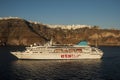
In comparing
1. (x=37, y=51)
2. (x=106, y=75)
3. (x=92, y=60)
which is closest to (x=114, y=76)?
(x=106, y=75)

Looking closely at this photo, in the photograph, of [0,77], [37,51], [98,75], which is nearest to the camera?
[0,77]

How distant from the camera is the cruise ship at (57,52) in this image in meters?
85.0

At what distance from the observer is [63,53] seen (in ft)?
286

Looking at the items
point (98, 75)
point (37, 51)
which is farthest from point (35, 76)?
point (37, 51)

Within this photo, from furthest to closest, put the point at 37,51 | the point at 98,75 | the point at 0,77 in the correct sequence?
the point at 37,51, the point at 98,75, the point at 0,77

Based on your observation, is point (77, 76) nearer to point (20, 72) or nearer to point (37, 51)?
point (20, 72)

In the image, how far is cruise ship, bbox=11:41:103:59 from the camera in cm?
8500

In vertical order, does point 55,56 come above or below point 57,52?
below

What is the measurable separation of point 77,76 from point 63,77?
3457 mm

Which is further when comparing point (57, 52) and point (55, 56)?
point (57, 52)

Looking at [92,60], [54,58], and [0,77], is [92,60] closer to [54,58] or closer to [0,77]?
[54,58]

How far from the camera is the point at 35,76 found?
54.6 m

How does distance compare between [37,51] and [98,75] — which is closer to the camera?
[98,75]

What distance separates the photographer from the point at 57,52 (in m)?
86.9
